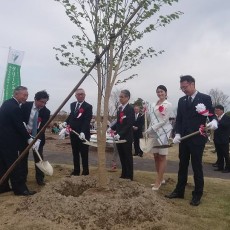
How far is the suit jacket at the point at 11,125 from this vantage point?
6.01 m

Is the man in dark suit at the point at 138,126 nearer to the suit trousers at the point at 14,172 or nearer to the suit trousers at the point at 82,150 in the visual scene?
the suit trousers at the point at 82,150

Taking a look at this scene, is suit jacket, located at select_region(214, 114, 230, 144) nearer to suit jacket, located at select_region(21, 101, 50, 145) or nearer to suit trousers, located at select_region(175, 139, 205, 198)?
suit trousers, located at select_region(175, 139, 205, 198)

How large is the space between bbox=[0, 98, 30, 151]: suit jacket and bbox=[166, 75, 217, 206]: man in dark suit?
8.95ft

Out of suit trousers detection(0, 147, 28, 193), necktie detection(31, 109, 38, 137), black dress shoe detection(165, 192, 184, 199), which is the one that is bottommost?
black dress shoe detection(165, 192, 184, 199)

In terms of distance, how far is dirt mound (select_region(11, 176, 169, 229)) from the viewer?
4484mm

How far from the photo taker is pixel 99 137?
18.7 feet

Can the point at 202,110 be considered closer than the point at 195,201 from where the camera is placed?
Yes

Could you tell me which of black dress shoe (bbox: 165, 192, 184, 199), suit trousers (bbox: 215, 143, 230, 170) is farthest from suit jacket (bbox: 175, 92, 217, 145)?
suit trousers (bbox: 215, 143, 230, 170)

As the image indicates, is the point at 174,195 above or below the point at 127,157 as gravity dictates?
below

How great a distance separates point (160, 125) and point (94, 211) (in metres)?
2.50

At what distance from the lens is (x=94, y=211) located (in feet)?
15.3

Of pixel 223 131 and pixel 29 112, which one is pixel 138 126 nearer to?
pixel 223 131

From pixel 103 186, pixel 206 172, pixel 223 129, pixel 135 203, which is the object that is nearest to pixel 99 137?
pixel 103 186

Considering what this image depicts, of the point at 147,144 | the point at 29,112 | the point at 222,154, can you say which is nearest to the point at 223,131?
the point at 222,154
